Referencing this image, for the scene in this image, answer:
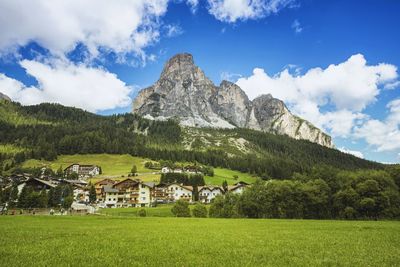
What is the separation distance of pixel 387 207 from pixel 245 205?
1396 inches

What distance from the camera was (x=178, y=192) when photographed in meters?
162

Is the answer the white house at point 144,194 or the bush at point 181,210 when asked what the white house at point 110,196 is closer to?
the white house at point 144,194

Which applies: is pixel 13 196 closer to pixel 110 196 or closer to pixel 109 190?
pixel 109 190

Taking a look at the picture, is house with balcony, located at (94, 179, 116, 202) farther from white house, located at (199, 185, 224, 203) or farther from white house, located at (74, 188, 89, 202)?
white house, located at (199, 185, 224, 203)

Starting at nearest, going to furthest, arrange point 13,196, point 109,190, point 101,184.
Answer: point 13,196 → point 109,190 → point 101,184

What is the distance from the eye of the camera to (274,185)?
84.6 m

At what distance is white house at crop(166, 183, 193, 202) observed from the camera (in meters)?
160

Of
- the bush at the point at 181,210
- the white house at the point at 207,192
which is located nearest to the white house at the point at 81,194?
the white house at the point at 207,192

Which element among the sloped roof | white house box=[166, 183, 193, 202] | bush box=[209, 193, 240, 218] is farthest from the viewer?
white house box=[166, 183, 193, 202]

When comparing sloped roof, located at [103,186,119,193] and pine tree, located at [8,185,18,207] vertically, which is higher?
sloped roof, located at [103,186,119,193]

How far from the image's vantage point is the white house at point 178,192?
160 m

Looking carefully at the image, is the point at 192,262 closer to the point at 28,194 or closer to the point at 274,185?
the point at 274,185

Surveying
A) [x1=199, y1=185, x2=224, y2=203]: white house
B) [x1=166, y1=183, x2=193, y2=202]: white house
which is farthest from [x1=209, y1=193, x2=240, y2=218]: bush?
[x1=166, y1=183, x2=193, y2=202]: white house

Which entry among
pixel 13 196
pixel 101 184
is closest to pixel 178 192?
pixel 101 184
